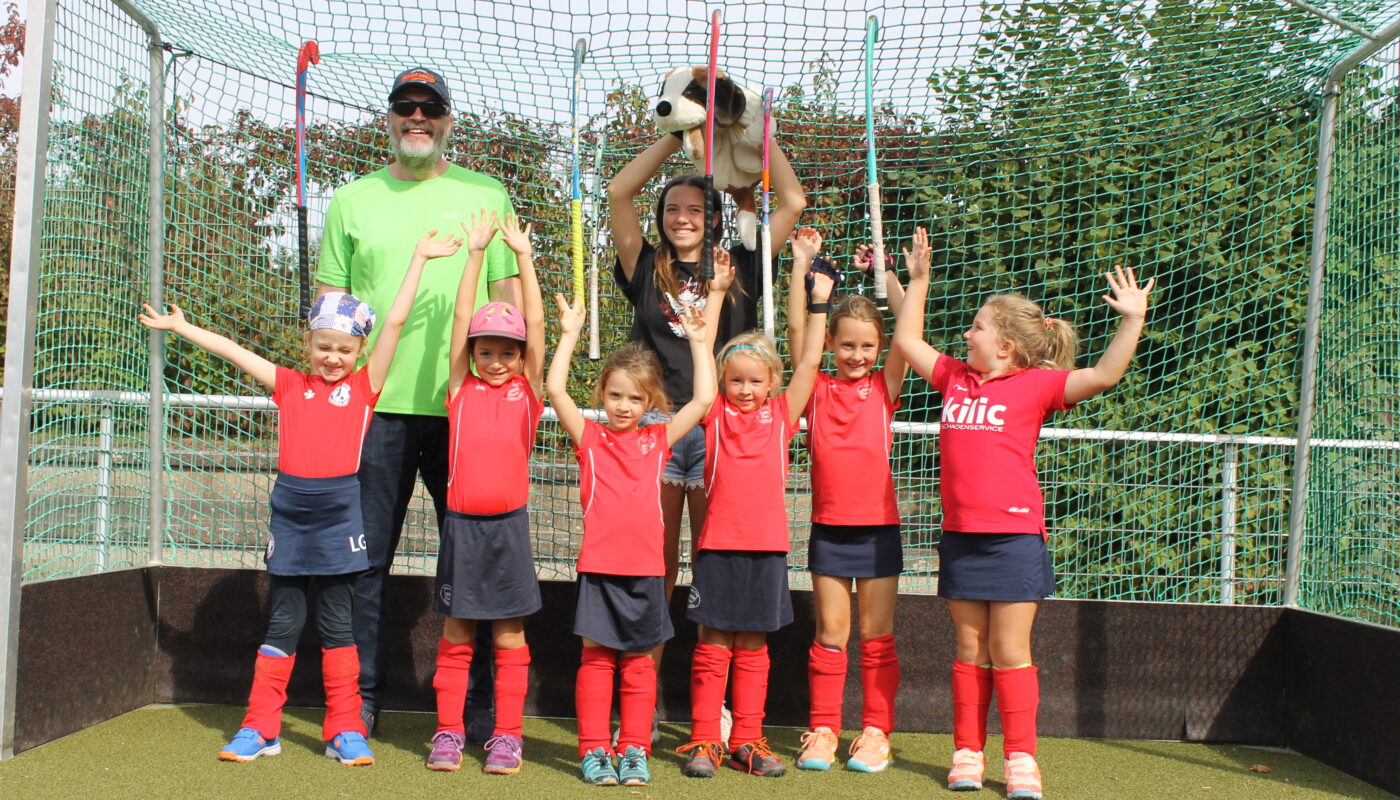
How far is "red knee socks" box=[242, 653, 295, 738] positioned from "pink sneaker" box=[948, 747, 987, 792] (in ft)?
6.79

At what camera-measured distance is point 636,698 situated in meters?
3.46

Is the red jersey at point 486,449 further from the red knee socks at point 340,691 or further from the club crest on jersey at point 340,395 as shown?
the red knee socks at point 340,691

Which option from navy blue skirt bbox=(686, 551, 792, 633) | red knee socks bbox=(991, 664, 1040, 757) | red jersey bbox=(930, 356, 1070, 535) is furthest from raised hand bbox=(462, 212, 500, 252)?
red knee socks bbox=(991, 664, 1040, 757)

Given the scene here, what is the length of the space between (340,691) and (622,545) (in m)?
1.00

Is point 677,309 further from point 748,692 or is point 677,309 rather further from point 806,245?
point 748,692

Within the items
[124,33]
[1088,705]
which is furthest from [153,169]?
[1088,705]

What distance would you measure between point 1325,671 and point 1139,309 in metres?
1.59

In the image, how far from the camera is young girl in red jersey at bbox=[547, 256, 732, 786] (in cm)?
344

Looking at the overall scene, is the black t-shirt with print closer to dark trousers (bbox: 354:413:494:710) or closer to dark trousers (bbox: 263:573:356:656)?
dark trousers (bbox: 354:413:494:710)

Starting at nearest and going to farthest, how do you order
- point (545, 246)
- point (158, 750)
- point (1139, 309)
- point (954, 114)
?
1. point (1139, 309)
2. point (158, 750)
3. point (954, 114)
4. point (545, 246)

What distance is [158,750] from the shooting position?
11.8 ft

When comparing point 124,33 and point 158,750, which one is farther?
point 124,33

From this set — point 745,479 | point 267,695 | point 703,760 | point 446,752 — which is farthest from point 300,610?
point 745,479

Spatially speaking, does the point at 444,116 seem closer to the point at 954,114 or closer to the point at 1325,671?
the point at 954,114
